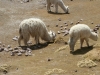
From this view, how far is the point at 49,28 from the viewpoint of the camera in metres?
20.1

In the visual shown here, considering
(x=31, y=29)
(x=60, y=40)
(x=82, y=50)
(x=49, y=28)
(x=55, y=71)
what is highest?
(x=31, y=29)

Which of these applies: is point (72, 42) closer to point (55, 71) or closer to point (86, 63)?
point (86, 63)

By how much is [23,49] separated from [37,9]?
393 inches

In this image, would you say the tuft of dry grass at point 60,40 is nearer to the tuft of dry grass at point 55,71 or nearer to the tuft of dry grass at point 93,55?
the tuft of dry grass at point 93,55

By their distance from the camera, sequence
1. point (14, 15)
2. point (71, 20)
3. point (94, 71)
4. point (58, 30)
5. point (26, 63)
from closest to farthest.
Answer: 1. point (94, 71)
2. point (26, 63)
3. point (58, 30)
4. point (71, 20)
5. point (14, 15)

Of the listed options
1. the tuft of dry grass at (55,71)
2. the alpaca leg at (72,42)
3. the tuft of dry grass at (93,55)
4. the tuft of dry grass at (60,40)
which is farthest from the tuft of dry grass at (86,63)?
the tuft of dry grass at (60,40)

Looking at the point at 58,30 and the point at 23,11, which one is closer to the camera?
the point at 58,30

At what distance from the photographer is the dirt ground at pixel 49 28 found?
12758 millimetres

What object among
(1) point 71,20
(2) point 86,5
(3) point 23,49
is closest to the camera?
(3) point 23,49

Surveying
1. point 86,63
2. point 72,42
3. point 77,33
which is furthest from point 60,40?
point 86,63

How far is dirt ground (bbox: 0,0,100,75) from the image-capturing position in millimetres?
12758

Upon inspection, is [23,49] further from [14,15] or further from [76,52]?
[14,15]

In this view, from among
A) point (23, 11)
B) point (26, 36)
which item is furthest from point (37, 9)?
point (26, 36)

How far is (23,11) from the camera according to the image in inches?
987
